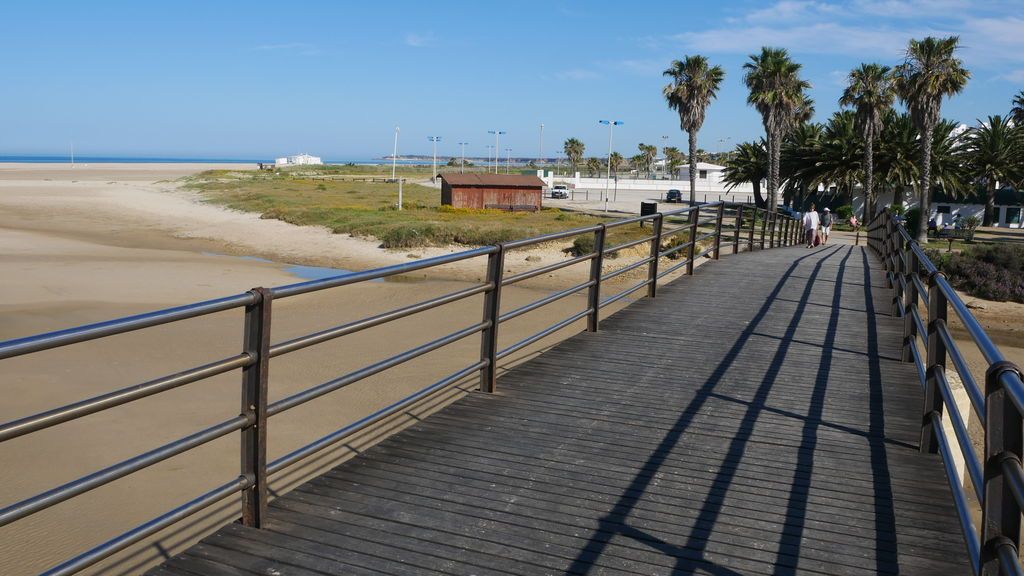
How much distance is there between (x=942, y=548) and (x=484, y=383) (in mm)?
3364

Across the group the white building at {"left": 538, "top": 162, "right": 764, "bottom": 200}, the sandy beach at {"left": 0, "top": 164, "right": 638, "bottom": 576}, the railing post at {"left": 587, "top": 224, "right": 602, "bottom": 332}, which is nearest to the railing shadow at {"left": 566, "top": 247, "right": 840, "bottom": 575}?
the railing post at {"left": 587, "top": 224, "right": 602, "bottom": 332}

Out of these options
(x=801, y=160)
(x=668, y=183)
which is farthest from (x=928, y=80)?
(x=668, y=183)

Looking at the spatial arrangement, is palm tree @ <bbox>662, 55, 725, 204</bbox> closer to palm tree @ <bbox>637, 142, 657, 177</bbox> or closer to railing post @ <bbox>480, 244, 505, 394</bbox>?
railing post @ <bbox>480, 244, 505, 394</bbox>

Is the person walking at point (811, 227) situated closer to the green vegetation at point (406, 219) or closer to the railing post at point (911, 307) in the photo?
the green vegetation at point (406, 219)

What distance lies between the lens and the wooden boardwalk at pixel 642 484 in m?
3.83

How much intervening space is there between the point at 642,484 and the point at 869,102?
53.0 m

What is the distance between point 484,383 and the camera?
6543mm

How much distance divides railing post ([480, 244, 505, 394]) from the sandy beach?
2.17 m

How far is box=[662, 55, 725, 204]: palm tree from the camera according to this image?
2480 inches

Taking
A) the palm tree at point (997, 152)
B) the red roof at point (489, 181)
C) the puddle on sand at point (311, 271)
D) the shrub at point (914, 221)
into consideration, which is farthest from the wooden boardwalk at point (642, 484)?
the palm tree at point (997, 152)

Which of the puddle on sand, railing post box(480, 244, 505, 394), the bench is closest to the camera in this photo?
railing post box(480, 244, 505, 394)

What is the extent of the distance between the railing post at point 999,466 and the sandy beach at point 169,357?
19.1 feet

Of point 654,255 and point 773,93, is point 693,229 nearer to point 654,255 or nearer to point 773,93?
point 654,255

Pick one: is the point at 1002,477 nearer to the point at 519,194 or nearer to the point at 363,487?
the point at 363,487
